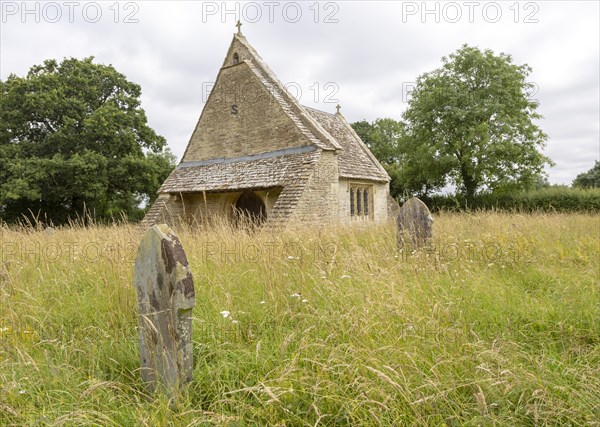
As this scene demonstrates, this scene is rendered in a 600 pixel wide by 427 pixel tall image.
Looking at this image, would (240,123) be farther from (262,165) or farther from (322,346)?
(322,346)

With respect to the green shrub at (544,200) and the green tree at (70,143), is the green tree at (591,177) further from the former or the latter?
the green tree at (70,143)

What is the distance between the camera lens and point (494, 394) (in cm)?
227

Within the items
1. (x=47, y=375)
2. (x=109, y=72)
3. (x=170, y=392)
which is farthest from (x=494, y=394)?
(x=109, y=72)

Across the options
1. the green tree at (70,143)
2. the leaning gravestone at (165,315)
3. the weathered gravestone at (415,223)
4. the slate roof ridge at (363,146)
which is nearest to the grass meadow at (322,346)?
the leaning gravestone at (165,315)

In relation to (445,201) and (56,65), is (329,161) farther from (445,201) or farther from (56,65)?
(56,65)

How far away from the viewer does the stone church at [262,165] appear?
13773 mm

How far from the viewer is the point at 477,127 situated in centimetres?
2469

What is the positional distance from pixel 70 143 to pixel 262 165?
1624 centimetres

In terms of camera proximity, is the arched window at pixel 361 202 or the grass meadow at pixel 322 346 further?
the arched window at pixel 361 202

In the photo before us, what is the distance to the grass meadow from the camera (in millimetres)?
2195

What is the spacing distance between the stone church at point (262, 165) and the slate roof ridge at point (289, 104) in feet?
0.14

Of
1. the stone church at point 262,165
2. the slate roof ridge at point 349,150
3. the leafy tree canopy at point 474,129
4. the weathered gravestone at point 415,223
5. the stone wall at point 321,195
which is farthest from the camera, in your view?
the leafy tree canopy at point 474,129

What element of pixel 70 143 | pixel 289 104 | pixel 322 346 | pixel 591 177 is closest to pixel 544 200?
pixel 289 104

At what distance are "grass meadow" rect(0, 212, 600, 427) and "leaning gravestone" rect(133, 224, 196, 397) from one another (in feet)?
0.56
